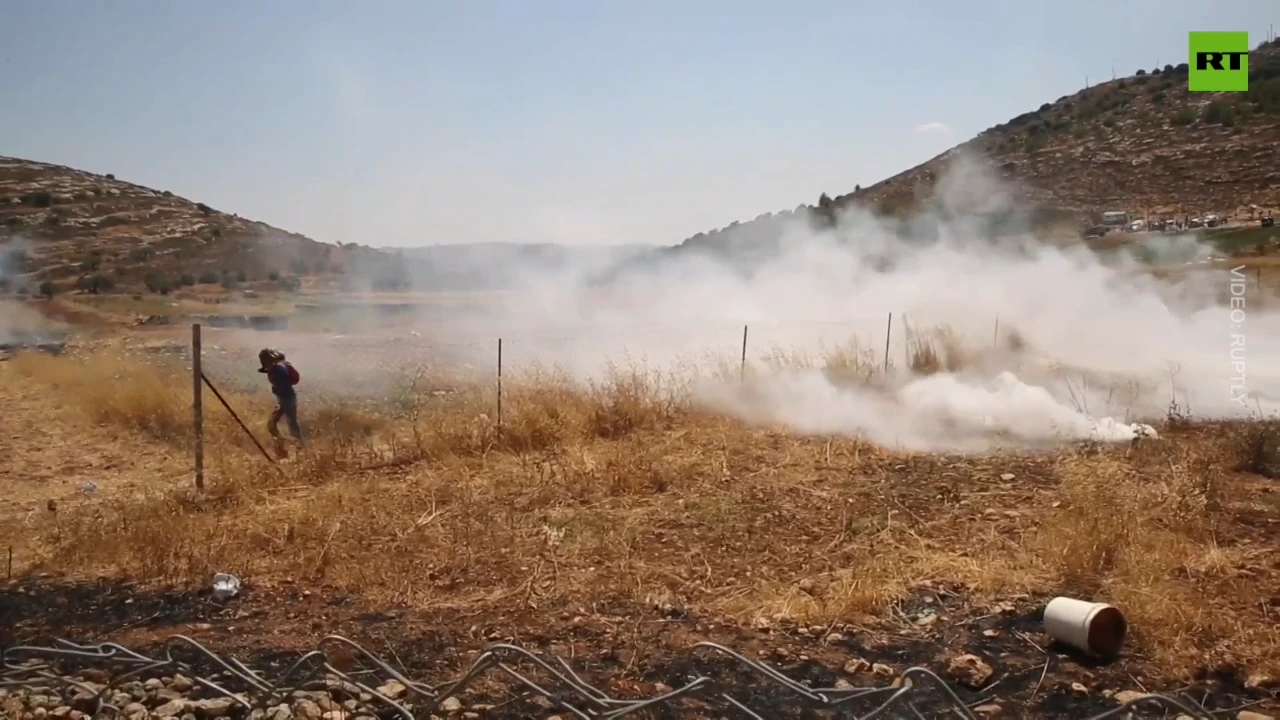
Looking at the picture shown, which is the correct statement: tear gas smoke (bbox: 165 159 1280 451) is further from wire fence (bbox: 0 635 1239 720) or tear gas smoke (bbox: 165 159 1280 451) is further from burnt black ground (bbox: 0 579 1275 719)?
wire fence (bbox: 0 635 1239 720)

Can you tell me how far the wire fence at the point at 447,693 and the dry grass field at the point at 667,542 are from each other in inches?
11.5

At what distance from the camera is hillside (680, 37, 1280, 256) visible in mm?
31422

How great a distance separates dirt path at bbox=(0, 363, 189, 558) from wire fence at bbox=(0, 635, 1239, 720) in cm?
408

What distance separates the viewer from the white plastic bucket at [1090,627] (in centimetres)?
418

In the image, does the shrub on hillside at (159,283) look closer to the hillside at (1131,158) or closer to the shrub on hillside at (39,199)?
the shrub on hillside at (39,199)

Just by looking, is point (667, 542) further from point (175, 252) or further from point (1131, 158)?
point (175, 252)

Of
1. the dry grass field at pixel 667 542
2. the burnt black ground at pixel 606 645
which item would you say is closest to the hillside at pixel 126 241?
the dry grass field at pixel 667 542

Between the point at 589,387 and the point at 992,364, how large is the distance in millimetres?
6948

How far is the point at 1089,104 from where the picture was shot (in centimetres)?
4681

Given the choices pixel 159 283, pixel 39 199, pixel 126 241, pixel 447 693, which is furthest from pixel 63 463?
pixel 39 199

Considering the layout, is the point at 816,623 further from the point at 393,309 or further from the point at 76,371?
the point at 393,309

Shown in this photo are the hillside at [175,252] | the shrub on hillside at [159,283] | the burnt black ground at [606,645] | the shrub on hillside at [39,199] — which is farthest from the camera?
the shrub on hillside at [39,199]

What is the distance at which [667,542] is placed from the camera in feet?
20.8

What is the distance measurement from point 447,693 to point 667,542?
2.96 m
